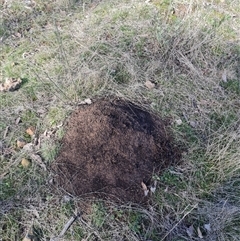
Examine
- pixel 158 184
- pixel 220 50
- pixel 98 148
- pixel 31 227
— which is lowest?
pixel 31 227

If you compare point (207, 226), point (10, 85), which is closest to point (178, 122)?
point (207, 226)

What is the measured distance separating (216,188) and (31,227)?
1.30 meters

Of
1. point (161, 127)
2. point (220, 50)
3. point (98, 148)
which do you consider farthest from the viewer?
point (220, 50)

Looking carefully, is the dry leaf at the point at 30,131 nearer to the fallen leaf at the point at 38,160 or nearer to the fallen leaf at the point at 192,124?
the fallen leaf at the point at 38,160

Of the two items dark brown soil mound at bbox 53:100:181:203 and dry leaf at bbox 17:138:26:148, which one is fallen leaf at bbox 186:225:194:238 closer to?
dark brown soil mound at bbox 53:100:181:203

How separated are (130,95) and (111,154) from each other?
69cm

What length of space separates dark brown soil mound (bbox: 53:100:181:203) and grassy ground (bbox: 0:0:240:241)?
10cm

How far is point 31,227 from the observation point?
2.19 meters

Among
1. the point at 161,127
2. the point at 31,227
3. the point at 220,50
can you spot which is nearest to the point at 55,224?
the point at 31,227

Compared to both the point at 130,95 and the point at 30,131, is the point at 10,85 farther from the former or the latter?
the point at 130,95

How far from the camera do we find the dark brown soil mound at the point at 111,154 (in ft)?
7.56

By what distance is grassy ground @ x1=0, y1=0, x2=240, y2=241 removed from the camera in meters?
2.23

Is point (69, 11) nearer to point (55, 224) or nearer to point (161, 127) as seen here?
point (161, 127)

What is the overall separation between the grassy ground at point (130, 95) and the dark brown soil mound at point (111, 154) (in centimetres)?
10
